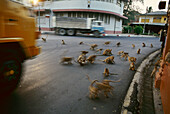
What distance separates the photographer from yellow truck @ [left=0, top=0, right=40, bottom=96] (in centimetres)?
299

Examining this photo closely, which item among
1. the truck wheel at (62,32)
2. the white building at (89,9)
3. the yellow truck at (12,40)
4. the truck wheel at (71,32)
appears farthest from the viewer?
the white building at (89,9)

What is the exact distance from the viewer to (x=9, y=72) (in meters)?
3.17

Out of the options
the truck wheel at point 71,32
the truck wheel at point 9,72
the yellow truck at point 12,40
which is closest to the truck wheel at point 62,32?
the truck wheel at point 71,32

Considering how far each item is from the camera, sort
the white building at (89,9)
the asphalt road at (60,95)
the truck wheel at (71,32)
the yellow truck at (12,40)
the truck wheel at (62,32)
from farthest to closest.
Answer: the white building at (89,9) < the truck wheel at (62,32) < the truck wheel at (71,32) < the yellow truck at (12,40) < the asphalt road at (60,95)

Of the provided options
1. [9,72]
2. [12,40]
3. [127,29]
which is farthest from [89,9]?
[9,72]

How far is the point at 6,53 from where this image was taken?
311cm

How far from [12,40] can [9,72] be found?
0.71m

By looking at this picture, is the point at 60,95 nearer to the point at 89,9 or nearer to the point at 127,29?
the point at 89,9

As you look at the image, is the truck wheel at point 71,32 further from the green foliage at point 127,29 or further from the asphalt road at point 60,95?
the green foliage at point 127,29

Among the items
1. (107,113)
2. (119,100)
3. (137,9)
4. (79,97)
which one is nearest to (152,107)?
(119,100)

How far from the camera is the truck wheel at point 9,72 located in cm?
303

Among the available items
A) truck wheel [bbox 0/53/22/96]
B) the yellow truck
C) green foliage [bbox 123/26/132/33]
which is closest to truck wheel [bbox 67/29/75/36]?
the yellow truck

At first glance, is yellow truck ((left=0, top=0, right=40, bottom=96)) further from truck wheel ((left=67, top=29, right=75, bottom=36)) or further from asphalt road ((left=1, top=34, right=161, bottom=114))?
truck wheel ((left=67, top=29, right=75, bottom=36))

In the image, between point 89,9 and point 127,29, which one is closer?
point 89,9
